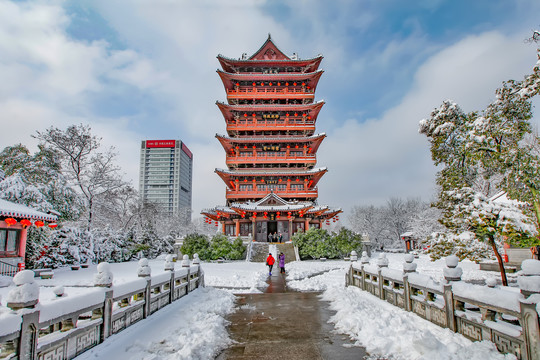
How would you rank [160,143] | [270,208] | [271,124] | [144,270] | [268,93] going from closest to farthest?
[144,270] → [270,208] → [271,124] → [268,93] → [160,143]

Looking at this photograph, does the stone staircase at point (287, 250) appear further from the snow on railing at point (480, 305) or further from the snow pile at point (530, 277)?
the snow pile at point (530, 277)

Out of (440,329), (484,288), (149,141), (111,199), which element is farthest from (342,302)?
(149,141)

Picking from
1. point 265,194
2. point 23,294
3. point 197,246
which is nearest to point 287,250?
point 197,246

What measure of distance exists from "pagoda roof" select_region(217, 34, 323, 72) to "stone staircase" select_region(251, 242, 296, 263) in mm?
21574

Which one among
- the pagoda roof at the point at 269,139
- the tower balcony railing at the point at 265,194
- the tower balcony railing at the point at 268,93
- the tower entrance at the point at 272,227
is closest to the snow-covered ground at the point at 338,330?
the tower entrance at the point at 272,227

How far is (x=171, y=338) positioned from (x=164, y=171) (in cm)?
13210

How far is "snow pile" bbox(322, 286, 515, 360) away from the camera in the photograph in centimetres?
421

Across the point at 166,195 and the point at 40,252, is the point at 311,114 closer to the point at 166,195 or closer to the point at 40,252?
the point at 40,252

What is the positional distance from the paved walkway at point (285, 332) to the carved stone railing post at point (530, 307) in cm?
215

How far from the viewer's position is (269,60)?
121 ft

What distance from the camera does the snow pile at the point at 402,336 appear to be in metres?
4.21

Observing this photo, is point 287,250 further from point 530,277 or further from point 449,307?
point 530,277

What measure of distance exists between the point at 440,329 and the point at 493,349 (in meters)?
1.29

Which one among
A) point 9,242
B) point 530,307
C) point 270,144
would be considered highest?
point 270,144
